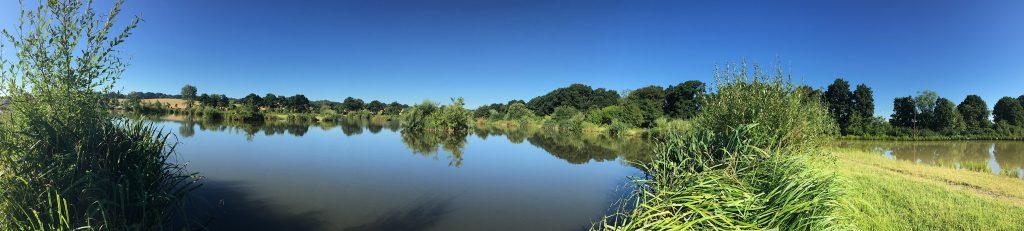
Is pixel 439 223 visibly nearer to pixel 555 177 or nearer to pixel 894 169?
pixel 555 177

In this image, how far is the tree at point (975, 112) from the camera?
5294cm

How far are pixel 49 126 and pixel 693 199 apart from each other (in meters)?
7.37

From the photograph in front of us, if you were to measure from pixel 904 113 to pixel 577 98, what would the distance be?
51220mm

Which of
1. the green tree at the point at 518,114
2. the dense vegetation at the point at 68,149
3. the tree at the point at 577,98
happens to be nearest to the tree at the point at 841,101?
the tree at the point at 577,98

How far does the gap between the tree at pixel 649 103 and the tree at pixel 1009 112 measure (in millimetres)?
44241

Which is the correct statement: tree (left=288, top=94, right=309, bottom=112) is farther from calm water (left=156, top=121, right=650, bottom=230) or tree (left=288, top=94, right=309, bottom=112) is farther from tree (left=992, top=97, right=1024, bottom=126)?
tree (left=992, top=97, right=1024, bottom=126)

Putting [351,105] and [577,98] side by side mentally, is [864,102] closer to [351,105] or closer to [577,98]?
[577,98]

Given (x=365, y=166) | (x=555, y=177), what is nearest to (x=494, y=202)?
(x=555, y=177)

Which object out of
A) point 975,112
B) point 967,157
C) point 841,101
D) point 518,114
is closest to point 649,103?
point 841,101

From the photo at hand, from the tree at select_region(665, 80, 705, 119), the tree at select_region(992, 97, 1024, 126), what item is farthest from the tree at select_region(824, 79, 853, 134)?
the tree at select_region(992, 97, 1024, 126)

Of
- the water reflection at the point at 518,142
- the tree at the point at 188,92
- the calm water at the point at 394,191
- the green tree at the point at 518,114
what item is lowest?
the calm water at the point at 394,191

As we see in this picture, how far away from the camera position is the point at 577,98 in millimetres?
86812

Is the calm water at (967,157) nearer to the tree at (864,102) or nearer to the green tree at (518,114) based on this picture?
the tree at (864,102)

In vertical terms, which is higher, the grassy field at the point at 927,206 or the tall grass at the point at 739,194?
the tall grass at the point at 739,194
